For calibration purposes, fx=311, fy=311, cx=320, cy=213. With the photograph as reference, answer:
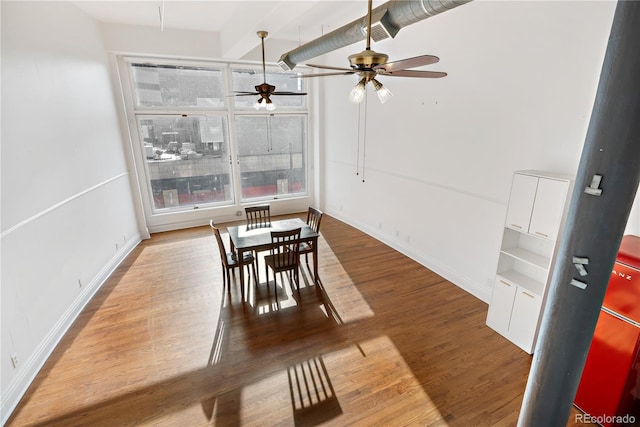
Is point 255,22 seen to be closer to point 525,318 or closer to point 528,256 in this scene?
point 528,256

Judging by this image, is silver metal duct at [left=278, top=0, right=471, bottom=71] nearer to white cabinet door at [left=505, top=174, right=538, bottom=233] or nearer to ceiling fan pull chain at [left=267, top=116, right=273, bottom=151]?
white cabinet door at [left=505, top=174, right=538, bottom=233]

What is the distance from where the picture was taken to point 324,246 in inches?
223

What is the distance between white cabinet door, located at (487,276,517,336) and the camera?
129 inches

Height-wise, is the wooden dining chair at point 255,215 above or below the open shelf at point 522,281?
above

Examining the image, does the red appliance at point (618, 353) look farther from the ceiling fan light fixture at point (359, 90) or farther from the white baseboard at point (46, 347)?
the white baseboard at point (46, 347)

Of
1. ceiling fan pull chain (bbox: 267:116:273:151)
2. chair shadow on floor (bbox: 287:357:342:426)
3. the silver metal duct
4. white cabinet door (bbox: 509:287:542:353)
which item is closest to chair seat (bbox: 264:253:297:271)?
chair shadow on floor (bbox: 287:357:342:426)

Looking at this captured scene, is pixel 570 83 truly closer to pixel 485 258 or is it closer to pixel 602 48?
pixel 602 48

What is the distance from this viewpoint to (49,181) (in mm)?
3314

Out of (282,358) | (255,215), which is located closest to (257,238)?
A: (255,215)

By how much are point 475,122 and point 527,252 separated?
1637mm

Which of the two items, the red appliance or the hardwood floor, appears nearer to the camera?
the red appliance

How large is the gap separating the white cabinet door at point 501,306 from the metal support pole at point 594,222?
6.03ft

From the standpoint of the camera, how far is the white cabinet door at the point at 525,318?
304 centimetres

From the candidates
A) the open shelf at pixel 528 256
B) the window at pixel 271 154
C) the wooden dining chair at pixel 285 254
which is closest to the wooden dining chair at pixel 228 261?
the wooden dining chair at pixel 285 254
